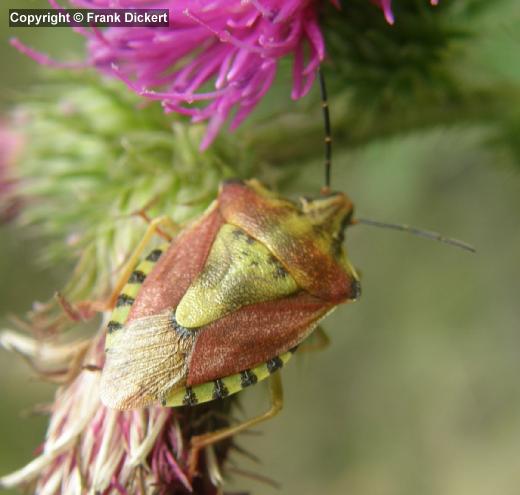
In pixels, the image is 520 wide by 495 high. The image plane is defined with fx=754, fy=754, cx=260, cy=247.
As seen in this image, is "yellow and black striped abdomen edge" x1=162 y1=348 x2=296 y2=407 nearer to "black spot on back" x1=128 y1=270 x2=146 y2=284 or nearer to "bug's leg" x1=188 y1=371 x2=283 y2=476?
"bug's leg" x1=188 y1=371 x2=283 y2=476

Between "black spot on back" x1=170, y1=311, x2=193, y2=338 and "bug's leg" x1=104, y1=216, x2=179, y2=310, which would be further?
"bug's leg" x1=104, y1=216, x2=179, y2=310

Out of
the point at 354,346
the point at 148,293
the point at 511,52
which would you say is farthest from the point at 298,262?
the point at 354,346

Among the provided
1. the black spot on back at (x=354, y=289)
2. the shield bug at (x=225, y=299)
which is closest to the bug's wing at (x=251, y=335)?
Answer: the shield bug at (x=225, y=299)

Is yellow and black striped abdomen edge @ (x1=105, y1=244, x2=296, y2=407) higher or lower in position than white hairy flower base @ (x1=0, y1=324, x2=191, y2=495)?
higher

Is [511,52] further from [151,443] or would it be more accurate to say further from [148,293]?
[151,443]

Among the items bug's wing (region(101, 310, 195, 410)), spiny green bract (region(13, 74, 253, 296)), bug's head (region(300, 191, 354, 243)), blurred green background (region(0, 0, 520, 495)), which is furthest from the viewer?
blurred green background (region(0, 0, 520, 495))

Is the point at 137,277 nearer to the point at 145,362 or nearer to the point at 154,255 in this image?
the point at 154,255

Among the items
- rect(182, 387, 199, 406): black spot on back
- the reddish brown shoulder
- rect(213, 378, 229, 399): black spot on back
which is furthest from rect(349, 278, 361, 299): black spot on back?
rect(182, 387, 199, 406): black spot on back

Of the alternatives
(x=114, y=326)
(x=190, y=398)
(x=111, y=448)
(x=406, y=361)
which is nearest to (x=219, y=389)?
(x=190, y=398)
